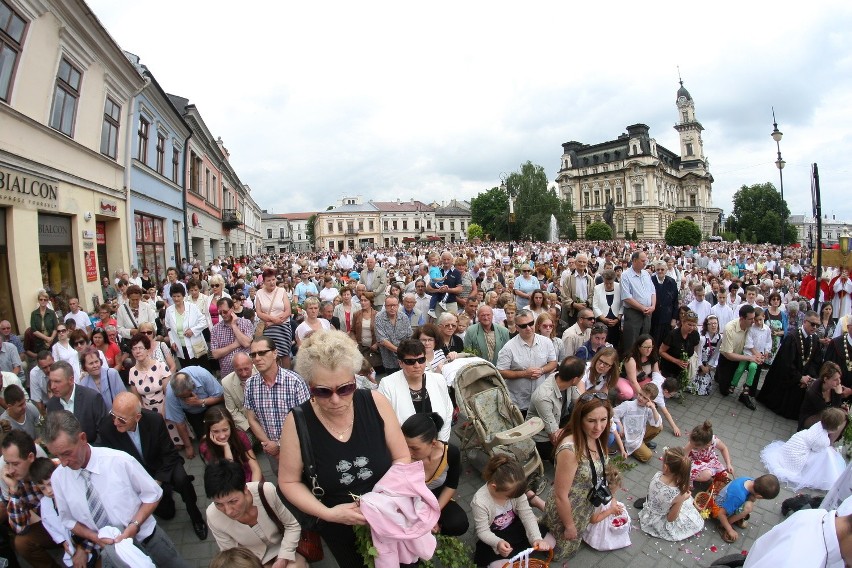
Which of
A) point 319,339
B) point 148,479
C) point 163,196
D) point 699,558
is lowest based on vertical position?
point 699,558

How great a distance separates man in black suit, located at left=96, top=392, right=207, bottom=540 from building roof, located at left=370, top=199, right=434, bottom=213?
9845 centimetres

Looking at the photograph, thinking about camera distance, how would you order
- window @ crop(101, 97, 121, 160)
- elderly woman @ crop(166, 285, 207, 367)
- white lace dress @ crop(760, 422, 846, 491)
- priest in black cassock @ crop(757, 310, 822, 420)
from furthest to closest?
1. window @ crop(101, 97, 121, 160)
2. elderly woman @ crop(166, 285, 207, 367)
3. priest in black cassock @ crop(757, 310, 822, 420)
4. white lace dress @ crop(760, 422, 846, 491)

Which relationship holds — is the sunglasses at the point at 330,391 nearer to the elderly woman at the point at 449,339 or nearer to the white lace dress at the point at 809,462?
the elderly woman at the point at 449,339

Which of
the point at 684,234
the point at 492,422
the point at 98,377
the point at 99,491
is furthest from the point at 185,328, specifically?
the point at 684,234

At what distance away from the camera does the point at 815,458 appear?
14.2 feet

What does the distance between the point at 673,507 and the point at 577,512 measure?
0.97 meters

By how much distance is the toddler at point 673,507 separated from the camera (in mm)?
3504

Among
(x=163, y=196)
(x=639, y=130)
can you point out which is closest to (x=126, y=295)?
(x=163, y=196)

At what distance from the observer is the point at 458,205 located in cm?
11731

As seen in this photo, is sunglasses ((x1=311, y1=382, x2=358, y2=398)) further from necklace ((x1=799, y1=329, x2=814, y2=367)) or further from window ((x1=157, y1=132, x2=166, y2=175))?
window ((x1=157, y1=132, x2=166, y2=175))

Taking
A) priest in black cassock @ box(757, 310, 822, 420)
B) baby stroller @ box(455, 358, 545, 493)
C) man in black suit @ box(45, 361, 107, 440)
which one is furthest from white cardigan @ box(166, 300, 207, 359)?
priest in black cassock @ box(757, 310, 822, 420)

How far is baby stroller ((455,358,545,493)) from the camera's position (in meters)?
3.96

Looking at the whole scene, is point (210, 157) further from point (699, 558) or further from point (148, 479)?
point (699, 558)

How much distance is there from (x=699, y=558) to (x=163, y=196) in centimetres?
2028
